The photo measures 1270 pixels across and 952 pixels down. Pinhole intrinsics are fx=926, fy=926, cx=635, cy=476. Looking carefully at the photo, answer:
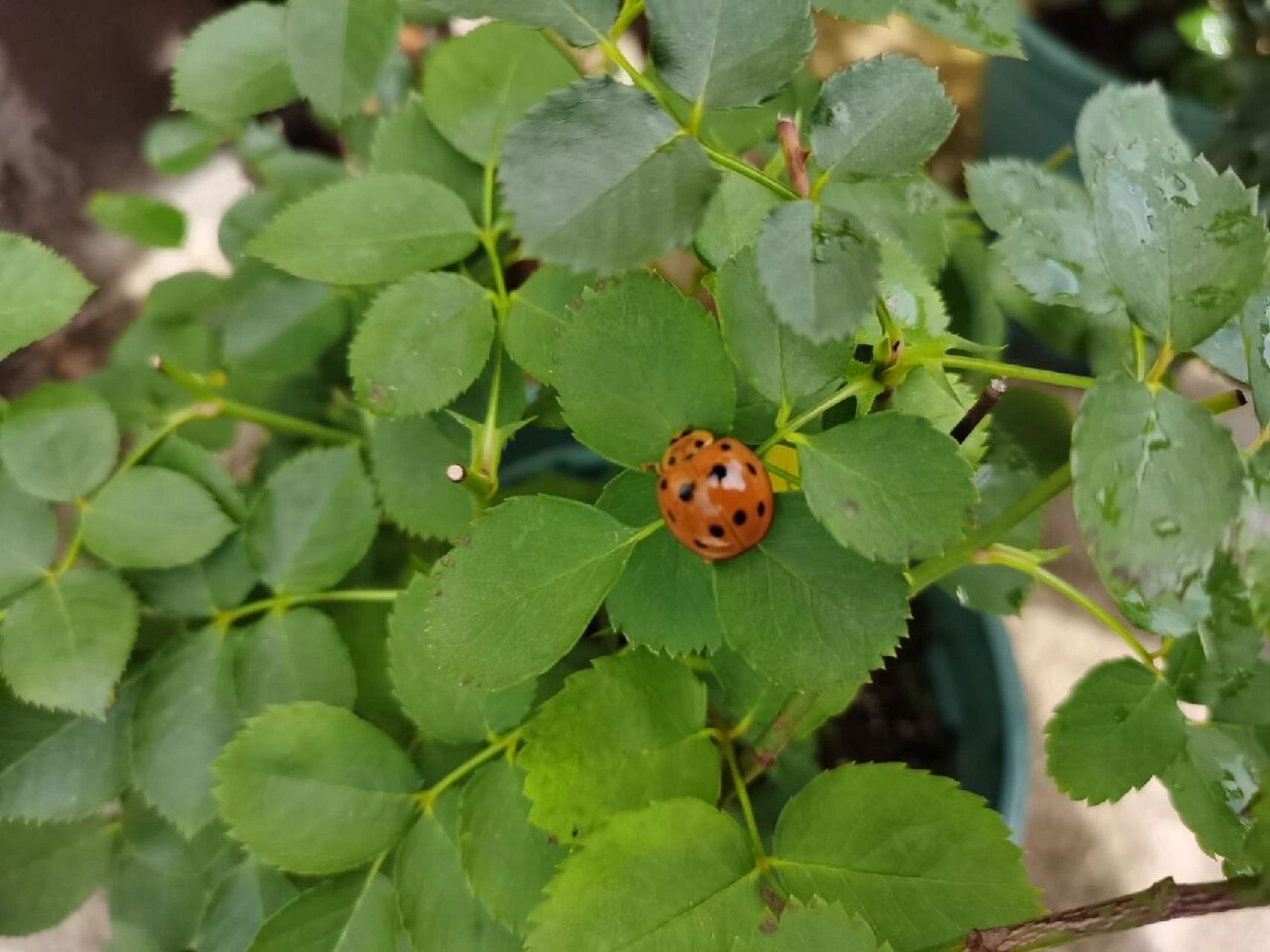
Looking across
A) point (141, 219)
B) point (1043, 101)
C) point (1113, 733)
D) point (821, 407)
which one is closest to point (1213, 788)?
point (1113, 733)

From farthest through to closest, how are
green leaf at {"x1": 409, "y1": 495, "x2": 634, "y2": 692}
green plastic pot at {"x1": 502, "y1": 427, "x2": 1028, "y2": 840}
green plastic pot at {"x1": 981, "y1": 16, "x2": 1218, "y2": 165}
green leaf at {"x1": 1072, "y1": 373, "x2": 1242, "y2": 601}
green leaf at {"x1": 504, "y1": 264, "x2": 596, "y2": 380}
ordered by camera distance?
1. green plastic pot at {"x1": 981, "y1": 16, "x2": 1218, "y2": 165}
2. green plastic pot at {"x1": 502, "y1": 427, "x2": 1028, "y2": 840}
3. green leaf at {"x1": 504, "y1": 264, "x2": 596, "y2": 380}
4. green leaf at {"x1": 409, "y1": 495, "x2": 634, "y2": 692}
5. green leaf at {"x1": 1072, "y1": 373, "x2": 1242, "y2": 601}

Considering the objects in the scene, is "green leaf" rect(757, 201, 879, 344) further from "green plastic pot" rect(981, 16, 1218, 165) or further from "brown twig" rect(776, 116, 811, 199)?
"green plastic pot" rect(981, 16, 1218, 165)

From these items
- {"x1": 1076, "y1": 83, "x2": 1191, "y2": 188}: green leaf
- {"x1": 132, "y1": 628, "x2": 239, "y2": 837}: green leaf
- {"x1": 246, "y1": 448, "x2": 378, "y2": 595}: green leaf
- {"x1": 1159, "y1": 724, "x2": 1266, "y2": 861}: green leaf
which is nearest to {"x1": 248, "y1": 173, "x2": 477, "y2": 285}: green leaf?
{"x1": 246, "y1": 448, "x2": 378, "y2": 595}: green leaf

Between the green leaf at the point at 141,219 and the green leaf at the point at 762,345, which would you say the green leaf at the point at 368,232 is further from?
the green leaf at the point at 141,219

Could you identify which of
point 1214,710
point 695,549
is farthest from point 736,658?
point 1214,710

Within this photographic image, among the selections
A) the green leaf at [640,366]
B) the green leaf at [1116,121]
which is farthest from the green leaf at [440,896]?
the green leaf at [1116,121]

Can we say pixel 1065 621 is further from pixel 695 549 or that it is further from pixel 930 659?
pixel 695 549

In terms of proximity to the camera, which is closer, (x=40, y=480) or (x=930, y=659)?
(x=40, y=480)
